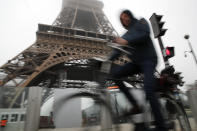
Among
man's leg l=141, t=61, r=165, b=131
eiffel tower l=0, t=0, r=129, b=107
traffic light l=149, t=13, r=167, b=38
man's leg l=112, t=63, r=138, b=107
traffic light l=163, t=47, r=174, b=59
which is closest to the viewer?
man's leg l=141, t=61, r=165, b=131

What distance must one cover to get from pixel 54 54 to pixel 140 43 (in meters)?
9.22

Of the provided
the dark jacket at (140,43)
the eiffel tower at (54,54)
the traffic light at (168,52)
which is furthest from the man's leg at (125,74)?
the eiffel tower at (54,54)

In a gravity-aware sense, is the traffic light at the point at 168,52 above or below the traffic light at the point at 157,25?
below

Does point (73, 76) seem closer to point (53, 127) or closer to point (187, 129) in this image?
point (53, 127)

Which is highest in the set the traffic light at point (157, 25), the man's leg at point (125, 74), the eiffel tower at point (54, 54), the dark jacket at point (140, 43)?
the eiffel tower at point (54, 54)

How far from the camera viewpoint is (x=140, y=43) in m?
1.43

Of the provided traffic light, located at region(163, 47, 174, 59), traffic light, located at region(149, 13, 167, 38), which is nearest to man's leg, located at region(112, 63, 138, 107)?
traffic light, located at region(163, 47, 174, 59)

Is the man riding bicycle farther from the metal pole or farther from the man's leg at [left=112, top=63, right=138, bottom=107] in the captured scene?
the metal pole

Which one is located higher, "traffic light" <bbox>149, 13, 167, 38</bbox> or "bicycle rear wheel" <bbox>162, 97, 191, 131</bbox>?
"traffic light" <bbox>149, 13, 167, 38</bbox>

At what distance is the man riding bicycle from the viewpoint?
1.31 metres

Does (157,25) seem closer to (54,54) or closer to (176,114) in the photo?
(176,114)

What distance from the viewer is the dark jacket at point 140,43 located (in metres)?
1.34

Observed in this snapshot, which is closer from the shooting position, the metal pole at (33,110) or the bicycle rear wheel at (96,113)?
the bicycle rear wheel at (96,113)

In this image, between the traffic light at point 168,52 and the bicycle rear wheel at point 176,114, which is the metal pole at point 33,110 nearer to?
the bicycle rear wheel at point 176,114
